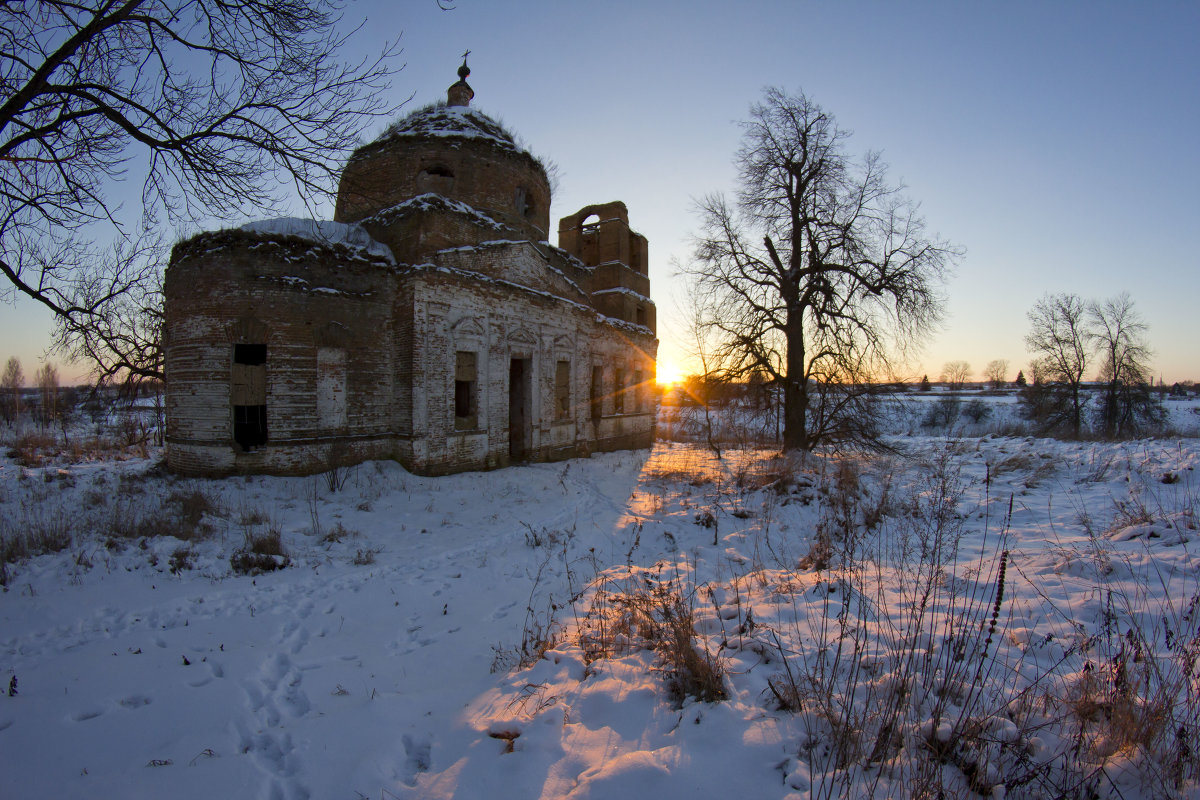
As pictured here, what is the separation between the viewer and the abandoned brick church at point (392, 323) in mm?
10672

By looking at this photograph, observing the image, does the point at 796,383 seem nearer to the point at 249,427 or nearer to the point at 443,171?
the point at 443,171

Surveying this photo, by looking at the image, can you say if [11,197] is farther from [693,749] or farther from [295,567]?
[693,749]

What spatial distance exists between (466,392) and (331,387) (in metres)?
3.35

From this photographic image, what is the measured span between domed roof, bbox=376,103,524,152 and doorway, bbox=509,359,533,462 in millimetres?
6643

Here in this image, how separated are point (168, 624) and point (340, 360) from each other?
301 inches

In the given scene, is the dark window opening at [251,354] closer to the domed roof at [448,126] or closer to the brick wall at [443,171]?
the brick wall at [443,171]

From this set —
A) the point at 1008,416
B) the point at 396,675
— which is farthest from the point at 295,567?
the point at 1008,416

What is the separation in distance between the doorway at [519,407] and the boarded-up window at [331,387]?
4855mm

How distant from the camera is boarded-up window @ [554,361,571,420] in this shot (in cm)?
1634

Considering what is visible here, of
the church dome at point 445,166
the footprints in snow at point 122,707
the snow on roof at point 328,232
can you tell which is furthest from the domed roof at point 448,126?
the footprints in snow at point 122,707

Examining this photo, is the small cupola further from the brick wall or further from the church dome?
the brick wall

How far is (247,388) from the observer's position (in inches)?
424

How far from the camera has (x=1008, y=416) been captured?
134ft

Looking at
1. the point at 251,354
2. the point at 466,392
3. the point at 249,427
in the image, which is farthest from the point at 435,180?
the point at 249,427
